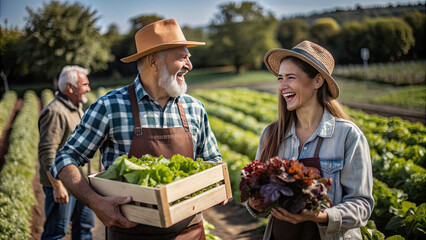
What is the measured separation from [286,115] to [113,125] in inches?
49.9

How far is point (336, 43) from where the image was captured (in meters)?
8.99

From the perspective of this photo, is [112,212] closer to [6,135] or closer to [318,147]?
[318,147]

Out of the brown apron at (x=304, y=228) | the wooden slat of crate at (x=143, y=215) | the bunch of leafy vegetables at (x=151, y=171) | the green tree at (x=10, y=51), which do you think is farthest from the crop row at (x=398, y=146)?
the green tree at (x=10, y=51)

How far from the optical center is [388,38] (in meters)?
6.79

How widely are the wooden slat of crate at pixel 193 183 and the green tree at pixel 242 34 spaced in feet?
157

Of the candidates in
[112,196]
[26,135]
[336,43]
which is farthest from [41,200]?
[336,43]

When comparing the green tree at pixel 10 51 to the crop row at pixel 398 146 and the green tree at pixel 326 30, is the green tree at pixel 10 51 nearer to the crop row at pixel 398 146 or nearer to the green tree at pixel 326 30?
the crop row at pixel 398 146

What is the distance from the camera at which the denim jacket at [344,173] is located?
201 centimetres

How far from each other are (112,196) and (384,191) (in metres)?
3.65

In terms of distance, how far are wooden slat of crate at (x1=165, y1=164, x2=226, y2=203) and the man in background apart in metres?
2.18

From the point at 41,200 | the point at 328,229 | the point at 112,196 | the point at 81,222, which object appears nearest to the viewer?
the point at 328,229

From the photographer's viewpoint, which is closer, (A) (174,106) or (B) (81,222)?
(A) (174,106)

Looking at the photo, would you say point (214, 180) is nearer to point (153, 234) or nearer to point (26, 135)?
point (153, 234)

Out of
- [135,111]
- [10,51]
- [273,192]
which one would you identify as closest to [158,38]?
[135,111]
